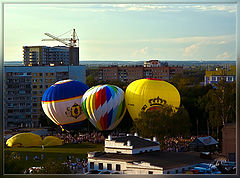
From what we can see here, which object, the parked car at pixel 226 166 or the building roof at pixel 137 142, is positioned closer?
the parked car at pixel 226 166

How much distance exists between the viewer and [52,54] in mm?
78938

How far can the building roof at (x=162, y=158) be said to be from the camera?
18.0 meters

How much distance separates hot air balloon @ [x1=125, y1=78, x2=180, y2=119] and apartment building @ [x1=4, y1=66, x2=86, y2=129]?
1697 centimetres

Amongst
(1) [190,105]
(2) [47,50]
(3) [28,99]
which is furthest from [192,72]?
(1) [190,105]

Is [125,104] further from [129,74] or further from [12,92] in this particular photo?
[129,74]

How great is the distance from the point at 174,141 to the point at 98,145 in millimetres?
3587

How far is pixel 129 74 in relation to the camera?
257 feet

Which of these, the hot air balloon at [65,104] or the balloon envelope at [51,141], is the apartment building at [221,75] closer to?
the hot air balloon at [65,104]

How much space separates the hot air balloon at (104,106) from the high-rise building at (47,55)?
4100cm

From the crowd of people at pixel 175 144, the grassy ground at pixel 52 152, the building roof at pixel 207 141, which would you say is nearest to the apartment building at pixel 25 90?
the grassy ground at pixel 52 152

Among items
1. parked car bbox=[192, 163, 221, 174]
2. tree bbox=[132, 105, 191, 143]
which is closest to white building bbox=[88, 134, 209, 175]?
parked car bbox=[192, 163, 221, 174]

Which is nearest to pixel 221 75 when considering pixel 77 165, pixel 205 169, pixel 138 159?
pixel 77 165

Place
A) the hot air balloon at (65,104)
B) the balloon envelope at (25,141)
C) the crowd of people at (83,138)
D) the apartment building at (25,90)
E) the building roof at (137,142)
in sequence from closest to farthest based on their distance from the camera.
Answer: the building roof at (137,142) < the balloon envelope at (25,141) < the crowd of people at (83,138) < the hot air balloon at (65,104) < the apartment building at (25,90)

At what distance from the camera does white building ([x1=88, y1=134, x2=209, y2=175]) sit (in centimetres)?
1761
